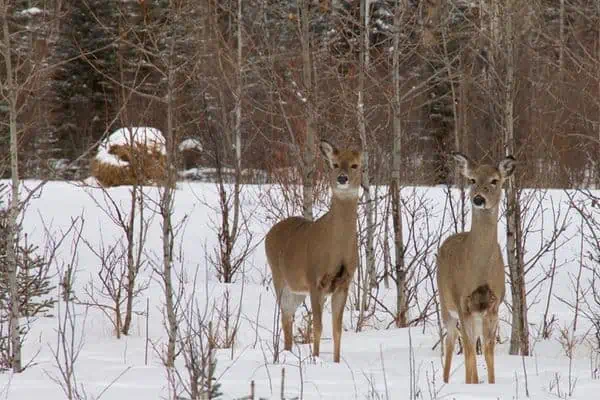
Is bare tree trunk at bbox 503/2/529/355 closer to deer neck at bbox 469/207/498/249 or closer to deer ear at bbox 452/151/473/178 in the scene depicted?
deer ear at bbox 452/151/473/178

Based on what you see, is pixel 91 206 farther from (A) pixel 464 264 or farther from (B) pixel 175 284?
(A) pixel 464 264

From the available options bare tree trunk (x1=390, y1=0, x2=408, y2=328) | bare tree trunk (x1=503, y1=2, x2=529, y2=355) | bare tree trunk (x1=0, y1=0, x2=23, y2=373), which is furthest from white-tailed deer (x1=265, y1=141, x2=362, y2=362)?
bare tree trunk (x1=0, y1=0, x2=23, y2=373)

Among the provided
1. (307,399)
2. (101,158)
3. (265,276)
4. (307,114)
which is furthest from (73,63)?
(307,399)

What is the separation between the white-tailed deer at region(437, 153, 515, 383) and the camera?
22.7ft

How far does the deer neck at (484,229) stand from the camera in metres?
7.07

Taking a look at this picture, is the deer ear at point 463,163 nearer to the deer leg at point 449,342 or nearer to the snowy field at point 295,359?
the deer leg at point 449,342

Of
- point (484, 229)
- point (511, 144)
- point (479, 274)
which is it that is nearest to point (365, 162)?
point (511, 144)

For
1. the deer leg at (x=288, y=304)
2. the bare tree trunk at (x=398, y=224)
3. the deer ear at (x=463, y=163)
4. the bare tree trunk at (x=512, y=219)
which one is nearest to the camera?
the deer ear at (x=463, y=163)

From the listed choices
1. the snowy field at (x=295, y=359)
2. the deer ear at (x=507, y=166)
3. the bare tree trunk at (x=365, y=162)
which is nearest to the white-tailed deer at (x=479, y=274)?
the deer ear at (x=507, y=166)

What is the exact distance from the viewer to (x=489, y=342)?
270 inches

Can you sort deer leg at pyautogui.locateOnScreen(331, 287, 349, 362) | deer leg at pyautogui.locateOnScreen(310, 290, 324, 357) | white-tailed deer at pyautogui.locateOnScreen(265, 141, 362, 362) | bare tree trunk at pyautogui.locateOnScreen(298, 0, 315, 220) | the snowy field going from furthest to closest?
bare tree trunk at pyautogui.locateOnScreen(298, 0, 315, 220), white-tailed deer at pyautogui.locateOnScreen(265, 141, 362, 362), deer leg at pyautogui.locateOnScreen(310, 290, 324, 357), deer leg at pyautogui.locateOnScreen(331, 287, 349, 362), the snowy field

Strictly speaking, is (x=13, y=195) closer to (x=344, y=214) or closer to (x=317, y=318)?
(x=317, y=318)

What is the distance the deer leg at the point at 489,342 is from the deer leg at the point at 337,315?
146 cm

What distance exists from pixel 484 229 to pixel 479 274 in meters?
0.36
